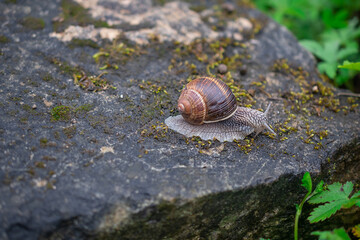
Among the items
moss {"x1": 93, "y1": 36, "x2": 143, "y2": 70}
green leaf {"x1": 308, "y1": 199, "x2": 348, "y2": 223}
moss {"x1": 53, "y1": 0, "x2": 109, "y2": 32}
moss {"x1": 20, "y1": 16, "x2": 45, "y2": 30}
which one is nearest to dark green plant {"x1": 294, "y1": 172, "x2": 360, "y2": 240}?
green leaf {"x1": 308, "y1": 199, "x2": 348, "y2": 223}

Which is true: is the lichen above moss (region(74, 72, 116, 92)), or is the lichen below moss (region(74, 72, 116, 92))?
below

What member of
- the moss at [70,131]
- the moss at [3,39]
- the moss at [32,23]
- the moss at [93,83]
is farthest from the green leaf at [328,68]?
the moss at [3,39]

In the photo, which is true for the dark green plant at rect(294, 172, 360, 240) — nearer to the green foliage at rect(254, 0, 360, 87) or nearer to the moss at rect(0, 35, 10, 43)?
the green foliage at rect(254, 0, 360, 87)

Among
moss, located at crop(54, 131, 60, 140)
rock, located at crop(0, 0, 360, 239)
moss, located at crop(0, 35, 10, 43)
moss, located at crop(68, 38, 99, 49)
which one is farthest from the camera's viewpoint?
moss, located at crop(68, 38, 99, 49)

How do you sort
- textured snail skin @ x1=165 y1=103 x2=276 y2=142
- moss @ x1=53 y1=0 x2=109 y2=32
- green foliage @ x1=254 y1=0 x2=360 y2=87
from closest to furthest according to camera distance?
textured snail skin @ x1=165 y1=103 x2=276 y2=142 → moss @ x1=53 y1=0 x2=109 y2=32 → green foliage @ x1=254 y1=0 x2=360 y2=87

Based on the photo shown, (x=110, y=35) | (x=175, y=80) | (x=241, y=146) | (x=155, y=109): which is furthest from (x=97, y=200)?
(x=110, y=35)

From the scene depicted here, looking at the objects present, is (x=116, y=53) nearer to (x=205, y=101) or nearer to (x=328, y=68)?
(x=205, y=101)
